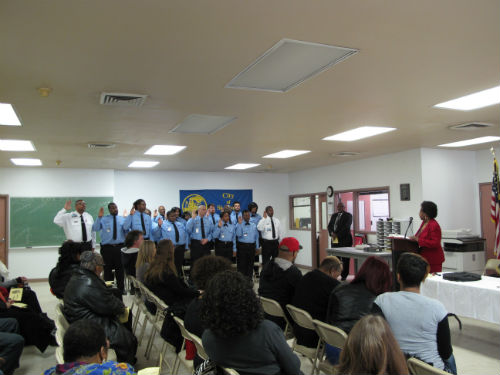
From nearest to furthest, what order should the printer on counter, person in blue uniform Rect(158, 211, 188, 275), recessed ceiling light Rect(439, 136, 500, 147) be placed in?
recessed ceiling light Rect(439, 136, 500, 147) < the printer on counter < person in blue uniform Rect(158, 211, 188, 275)

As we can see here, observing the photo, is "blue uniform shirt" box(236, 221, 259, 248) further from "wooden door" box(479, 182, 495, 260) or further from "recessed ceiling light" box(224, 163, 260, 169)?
"wooden door" box(479, 182, 495, 260)

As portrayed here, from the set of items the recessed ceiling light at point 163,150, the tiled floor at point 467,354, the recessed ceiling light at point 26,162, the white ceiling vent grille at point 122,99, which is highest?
the white ceiling vent grille at point 122,99

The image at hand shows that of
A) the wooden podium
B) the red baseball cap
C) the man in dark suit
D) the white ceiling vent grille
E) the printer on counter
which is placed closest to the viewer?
the red baseball cap

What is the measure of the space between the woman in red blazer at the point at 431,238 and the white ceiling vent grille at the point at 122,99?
3.48m

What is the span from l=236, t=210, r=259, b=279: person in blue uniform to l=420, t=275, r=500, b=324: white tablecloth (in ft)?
16.0

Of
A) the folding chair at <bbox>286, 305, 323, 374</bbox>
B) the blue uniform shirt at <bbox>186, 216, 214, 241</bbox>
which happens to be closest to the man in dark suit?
the blue uniform shirt at <bbox>186, 216, 214, 241</bbox>

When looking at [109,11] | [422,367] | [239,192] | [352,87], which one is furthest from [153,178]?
[422,367]

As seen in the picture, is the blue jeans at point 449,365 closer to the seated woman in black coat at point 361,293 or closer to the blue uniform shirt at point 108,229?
the seated woman in black coat at point 361,293

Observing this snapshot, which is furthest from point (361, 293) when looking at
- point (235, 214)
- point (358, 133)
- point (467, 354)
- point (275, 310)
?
point (235, 214)

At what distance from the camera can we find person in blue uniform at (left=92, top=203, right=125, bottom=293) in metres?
7.65

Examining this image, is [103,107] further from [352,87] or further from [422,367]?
[422,367]

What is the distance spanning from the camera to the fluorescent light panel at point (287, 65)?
118 inches

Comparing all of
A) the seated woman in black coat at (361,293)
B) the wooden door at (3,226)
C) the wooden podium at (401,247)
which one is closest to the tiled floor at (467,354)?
the wooden podium at (401,247)

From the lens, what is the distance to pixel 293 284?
355cm
